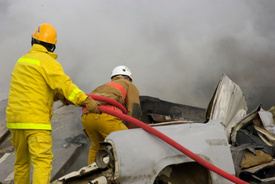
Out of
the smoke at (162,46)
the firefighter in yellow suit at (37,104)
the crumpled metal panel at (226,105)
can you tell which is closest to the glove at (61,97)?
the firefighter in yellow suit at (37,104)

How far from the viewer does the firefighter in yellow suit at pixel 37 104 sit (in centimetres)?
263

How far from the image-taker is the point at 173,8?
33.3ft

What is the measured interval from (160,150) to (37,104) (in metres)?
1.27

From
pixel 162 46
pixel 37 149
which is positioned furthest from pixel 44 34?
pixel 162 46

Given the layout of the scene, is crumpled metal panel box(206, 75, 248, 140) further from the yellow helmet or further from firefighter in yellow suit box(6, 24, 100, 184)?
the yellow helmet

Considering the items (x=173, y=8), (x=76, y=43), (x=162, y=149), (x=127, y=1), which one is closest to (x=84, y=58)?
(x=76, y=43)

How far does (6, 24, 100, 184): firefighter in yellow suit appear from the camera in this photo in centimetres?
263

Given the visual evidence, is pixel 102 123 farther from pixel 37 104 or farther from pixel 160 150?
pixel 160 150

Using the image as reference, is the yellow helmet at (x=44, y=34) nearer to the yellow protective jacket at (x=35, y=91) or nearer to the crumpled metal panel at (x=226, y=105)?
the yellow protective jacket at (x=35, y=91)

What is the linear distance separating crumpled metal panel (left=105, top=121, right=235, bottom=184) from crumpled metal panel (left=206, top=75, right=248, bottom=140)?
87cm

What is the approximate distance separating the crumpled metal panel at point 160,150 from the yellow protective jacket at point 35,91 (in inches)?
31.0

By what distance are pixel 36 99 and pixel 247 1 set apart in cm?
953

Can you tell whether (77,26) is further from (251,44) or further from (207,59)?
(251,44)

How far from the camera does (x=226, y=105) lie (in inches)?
143
